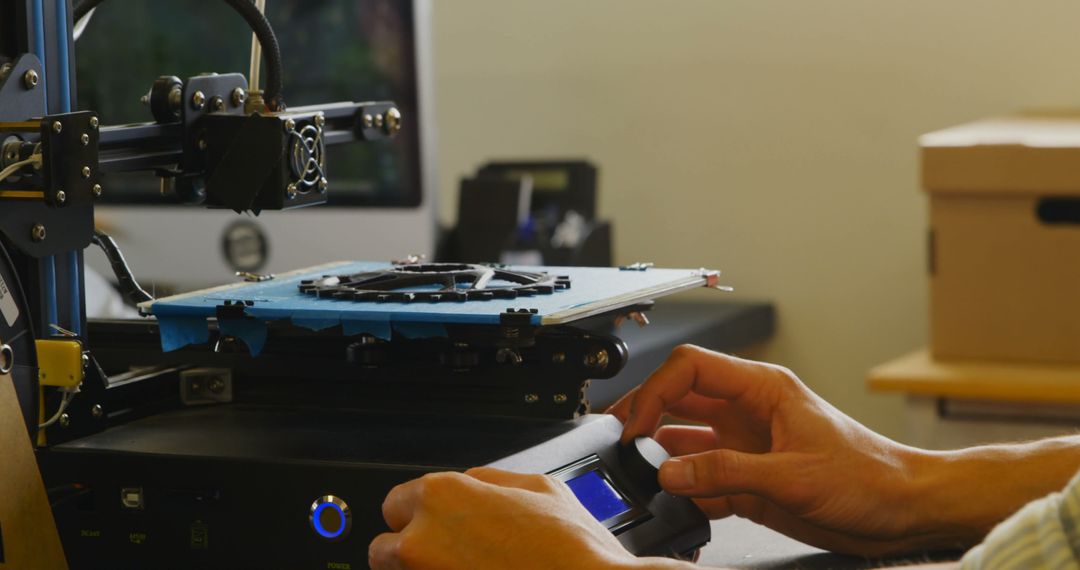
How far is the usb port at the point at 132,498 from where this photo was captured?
77cm

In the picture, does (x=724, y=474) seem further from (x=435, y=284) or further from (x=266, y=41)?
(x=266, y=41)

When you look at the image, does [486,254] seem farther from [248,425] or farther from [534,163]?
[248,425]

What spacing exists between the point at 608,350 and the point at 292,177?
238 millimetres

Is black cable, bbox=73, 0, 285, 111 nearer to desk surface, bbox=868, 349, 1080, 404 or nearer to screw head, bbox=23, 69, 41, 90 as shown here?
screw head, bbox=23, 69, 41, 90

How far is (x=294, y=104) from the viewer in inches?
92.5

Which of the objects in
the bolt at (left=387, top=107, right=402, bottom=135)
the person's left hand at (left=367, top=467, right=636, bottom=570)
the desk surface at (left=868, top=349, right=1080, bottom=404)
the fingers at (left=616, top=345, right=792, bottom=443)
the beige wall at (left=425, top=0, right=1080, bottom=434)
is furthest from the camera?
the beige wall at (left=425, top=0, right=1080, bottom=434)

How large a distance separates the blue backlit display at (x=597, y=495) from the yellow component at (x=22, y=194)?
35 centimetres

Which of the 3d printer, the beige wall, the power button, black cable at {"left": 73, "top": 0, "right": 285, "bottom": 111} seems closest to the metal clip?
the 3d printer

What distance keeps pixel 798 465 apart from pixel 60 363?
18.4 inches

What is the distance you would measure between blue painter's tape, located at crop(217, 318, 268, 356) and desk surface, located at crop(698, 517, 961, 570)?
12.6 inches

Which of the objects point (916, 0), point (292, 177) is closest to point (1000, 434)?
point (916, 0)

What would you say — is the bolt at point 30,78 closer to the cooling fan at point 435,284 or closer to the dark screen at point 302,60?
the cooling fan at point 435,284

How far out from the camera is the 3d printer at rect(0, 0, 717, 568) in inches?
29.2

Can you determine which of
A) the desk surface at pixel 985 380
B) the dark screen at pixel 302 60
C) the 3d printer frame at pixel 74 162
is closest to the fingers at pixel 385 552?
the 3d printer frame at pixel 74 162
